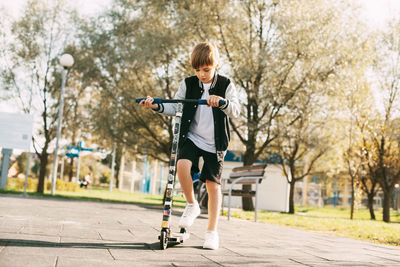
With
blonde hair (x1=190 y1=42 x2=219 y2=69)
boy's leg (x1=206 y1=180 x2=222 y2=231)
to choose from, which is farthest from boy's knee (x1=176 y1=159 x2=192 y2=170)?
blonde hair (x1=190 y1=42 x2=219 y2=69)

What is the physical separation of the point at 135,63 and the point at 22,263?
1414 centimetres

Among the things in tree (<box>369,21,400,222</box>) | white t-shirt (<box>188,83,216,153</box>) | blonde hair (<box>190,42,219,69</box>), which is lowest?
white t-shirt (<box>188,83,216,153</box>)

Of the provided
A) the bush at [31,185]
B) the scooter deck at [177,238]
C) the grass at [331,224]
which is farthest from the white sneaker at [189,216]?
the bush at [31,185]

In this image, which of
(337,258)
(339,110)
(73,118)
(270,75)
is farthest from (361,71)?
(337,258)

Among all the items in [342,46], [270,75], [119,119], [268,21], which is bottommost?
[119,119]

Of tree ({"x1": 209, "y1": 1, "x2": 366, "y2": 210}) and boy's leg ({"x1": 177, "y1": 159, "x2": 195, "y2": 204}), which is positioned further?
tree ({"x1": 209, "y1": 1, "x2": 366, "y2": 210})

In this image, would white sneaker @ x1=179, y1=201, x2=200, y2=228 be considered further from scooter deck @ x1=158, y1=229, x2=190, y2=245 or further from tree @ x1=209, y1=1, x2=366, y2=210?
tree @ x1=209, y1=1, x2=366, y2=210

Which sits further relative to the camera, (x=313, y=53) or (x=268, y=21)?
(x=268, y=21)

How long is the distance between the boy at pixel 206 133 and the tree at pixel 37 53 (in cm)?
1658

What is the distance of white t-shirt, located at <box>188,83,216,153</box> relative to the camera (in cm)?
407

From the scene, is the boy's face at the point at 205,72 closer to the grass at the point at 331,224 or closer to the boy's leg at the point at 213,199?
the boy's leg at the point at 213,199

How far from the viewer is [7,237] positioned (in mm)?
3557

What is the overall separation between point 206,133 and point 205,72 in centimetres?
56

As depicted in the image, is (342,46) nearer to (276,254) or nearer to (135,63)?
(135,63)
